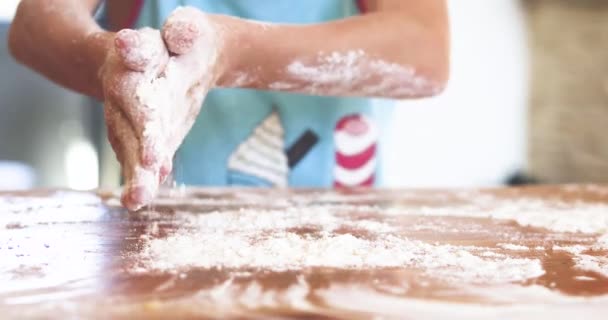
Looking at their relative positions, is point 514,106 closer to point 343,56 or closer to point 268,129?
point 268,129

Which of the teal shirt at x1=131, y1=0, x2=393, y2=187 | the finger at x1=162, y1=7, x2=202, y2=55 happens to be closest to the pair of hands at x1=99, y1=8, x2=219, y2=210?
the finger at x1=162, y1=7, x2=202, y2=55

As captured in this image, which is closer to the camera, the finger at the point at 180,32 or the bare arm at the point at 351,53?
the finger at the point at 180,32

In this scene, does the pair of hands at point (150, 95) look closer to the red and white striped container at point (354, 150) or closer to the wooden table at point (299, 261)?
the wooden table at point (299, 261)

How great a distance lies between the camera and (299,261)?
42cm

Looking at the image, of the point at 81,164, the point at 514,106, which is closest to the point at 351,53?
the point at 81,164

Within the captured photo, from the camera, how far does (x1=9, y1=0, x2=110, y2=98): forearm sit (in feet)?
2.18

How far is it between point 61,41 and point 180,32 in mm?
260

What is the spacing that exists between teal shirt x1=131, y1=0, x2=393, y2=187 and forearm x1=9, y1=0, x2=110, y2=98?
24 centimetres

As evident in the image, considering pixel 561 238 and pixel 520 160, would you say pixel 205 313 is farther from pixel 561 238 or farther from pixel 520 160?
pixel 520 160

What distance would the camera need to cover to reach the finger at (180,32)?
0.51m

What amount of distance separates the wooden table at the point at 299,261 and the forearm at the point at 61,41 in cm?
14

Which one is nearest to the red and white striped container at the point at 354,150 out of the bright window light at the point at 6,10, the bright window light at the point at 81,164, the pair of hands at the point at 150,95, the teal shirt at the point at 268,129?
the teal shirt at the point at 268,129

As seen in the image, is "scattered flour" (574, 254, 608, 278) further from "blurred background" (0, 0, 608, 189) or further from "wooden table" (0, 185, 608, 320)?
"blurred background" (0, 0, 608, 189)

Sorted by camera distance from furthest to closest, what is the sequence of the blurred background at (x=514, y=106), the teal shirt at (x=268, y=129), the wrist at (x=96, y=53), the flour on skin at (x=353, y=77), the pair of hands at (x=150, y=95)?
1. the blurred background at (x=514, y=106)
2. the teal shirt at (x=268, y=129)
3. the flour on skin at (x=353, y=77)
4. the wrist at (x=96, y=53)
5. the pair of hands at (x=150, y=95)
